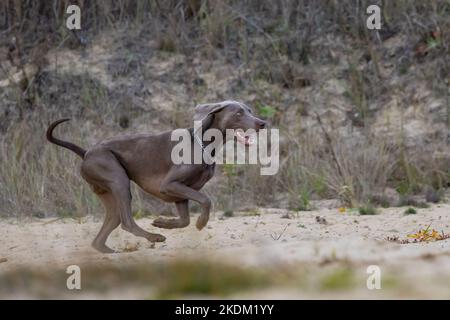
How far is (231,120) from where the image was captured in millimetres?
8383

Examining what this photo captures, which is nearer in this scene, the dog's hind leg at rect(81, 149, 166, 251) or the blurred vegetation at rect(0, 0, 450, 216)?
the dog's hind leg at rect(81, 149, 166, 251)

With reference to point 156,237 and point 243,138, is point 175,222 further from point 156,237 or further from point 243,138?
point 243,138

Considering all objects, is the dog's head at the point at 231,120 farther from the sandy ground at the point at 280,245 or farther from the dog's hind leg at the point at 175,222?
the sandy ground at the point at 280,245

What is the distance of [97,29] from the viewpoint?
16.7m

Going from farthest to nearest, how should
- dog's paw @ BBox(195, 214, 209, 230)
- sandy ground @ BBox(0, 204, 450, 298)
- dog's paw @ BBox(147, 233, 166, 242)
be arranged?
dog's paw @ BBox(147, 233, 166, 242) < dog's paw @ BBox(195, 214, 209, 230) < sandy ground @ BBox(0, 204, 450, 298)

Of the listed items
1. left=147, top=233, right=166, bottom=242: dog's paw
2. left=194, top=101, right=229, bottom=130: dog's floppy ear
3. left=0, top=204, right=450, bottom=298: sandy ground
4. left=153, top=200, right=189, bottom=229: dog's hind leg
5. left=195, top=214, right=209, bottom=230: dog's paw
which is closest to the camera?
left=0, top=204, right=450, bottom=298: sandy ground

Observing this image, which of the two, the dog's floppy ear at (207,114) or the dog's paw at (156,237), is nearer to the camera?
the dog's paw at (156,237)

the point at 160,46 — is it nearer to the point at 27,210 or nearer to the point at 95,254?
the point at 27,210

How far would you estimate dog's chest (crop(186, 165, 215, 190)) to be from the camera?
822cm

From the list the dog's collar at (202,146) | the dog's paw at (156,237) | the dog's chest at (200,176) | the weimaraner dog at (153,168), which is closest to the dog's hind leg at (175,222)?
the weimaraner dog at (153,168)

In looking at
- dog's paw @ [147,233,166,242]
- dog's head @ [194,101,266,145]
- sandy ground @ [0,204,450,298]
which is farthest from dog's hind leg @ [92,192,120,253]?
dog's head @ [194,101,266,145]

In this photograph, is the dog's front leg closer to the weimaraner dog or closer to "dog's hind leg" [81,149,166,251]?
the weimaraner dog

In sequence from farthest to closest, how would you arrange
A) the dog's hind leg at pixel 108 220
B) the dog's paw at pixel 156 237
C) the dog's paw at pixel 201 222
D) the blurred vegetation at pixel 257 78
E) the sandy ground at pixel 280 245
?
the blurred vegetation at pixel 257 78, the dog's hind leg at pixel 108 220, the dog's paw at pixel 156 237, the dog's paw at pixel 201 222, the sandy ground at pixel 280 245

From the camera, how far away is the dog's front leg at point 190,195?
26.1 feet
